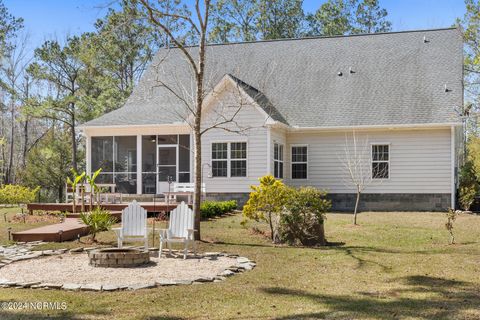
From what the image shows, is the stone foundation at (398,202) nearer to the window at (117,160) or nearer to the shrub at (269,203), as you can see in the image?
the window at (117,160)

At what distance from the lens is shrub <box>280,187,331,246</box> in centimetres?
1327

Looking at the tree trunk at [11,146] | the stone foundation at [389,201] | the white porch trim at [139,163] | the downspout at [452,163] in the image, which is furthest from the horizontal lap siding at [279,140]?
the tree trunk at [11,146]

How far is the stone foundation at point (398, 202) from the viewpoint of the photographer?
2206 cm

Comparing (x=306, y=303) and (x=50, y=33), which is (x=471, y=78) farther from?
(x=306, y=303)

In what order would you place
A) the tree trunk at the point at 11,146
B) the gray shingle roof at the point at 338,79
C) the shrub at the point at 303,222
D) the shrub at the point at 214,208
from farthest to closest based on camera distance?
1. the tree trunk at the point at 11,146
2. the gray shingle roof at the point at 338,79
3. the shrub at the point at 214,208
4. the shrub at the point at 303,222

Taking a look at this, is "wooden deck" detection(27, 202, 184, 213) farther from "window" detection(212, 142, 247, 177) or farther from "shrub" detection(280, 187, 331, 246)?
"shrub" detection(280, 187, 331, 246)

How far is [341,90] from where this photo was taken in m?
Answer: 24.8

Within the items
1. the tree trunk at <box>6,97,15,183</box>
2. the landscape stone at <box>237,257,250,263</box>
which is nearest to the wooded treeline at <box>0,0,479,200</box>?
the tree trunk at <box>6,97,15,183</box>

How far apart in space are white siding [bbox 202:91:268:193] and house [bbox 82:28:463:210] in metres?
0.04

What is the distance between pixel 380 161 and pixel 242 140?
584cm

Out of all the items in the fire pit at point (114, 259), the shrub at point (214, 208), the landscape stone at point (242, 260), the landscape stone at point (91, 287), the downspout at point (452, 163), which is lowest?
the landscape stone at point (242, 260)

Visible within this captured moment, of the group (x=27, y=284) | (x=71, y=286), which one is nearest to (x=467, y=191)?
(x=71, y=286)

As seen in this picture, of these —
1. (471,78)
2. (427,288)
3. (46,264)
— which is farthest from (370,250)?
(471,78)

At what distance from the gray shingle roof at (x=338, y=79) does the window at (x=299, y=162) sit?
A: 1.31 meters
